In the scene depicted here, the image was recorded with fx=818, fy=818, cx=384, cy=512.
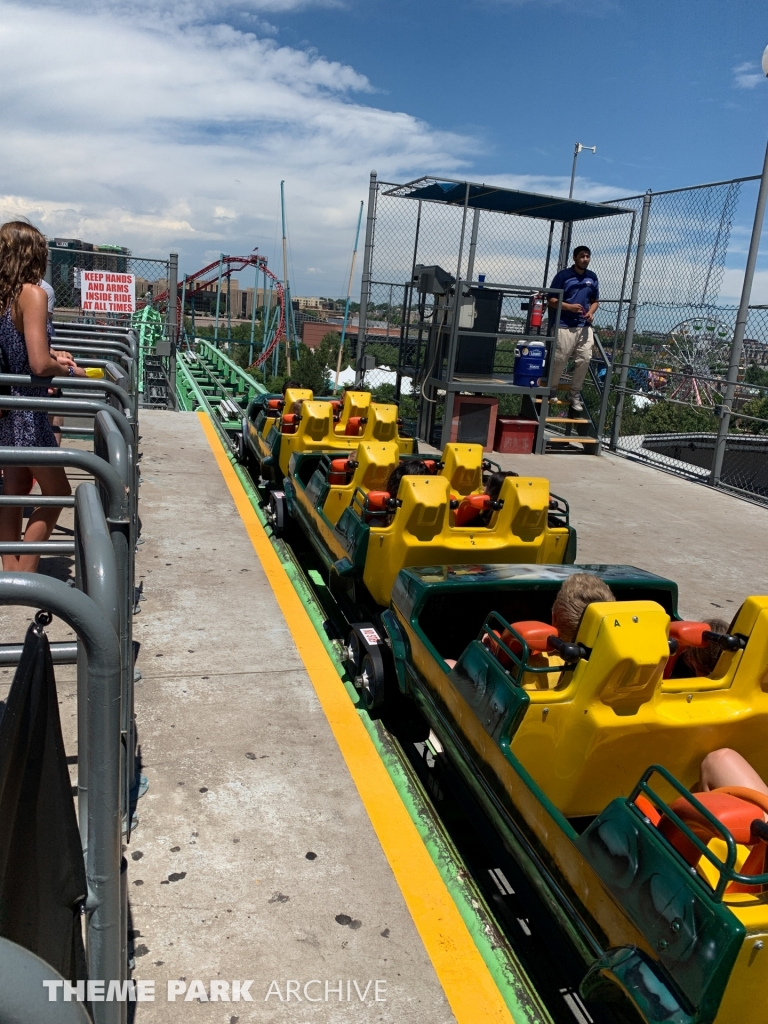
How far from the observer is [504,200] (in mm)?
11750

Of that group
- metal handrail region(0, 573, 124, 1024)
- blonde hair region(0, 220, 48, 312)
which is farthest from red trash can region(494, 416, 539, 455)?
metal handrail region(0, 573, 124, 1024)

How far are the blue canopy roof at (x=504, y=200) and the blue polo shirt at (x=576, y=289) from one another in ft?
3.02

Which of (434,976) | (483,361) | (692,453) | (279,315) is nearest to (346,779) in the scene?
(434,976)

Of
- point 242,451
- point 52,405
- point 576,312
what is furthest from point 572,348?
point 52,405

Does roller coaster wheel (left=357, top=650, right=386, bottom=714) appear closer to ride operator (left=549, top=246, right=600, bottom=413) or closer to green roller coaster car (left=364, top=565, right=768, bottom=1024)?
green roller coaster car (left=364, top=565, right=768, bottom=1024)

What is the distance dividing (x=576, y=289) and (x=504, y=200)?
1.64 metres

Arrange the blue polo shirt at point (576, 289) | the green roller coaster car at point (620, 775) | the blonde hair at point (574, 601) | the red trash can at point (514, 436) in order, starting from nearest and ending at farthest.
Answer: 1. the green roller coaster car at point (620, 775)
2. the blonde hair at point (574, 601)
3. the red trash can at point (514, 436)
4. the blue polo shirt at point (576, 289)

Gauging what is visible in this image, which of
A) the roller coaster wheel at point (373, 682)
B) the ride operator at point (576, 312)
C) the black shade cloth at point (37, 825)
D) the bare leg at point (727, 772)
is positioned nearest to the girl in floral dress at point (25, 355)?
the roller coaster wheel at point (373, 682)

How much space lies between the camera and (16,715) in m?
1.43

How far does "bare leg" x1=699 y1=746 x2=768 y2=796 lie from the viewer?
2842 millimetres

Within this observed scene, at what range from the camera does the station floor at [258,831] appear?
8.39 ft

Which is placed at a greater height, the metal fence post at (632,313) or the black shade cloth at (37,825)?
the metal fence post at (632,313)

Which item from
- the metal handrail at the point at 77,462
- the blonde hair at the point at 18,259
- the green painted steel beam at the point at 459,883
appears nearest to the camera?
the metal handrail at the point at 77,462

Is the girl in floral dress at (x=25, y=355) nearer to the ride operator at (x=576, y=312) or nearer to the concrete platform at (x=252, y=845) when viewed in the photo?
the concrete platform at (x=252, y=845)
